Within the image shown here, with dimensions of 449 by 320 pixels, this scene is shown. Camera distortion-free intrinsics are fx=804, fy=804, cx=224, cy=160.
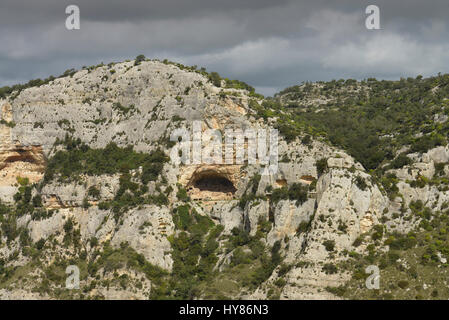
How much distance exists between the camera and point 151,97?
114 metres

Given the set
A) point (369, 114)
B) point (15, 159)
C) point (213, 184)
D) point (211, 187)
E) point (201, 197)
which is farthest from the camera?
point (369, 114)

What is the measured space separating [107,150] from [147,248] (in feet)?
62.9

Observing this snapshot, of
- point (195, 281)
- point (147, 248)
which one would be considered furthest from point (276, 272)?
point (147, 248)

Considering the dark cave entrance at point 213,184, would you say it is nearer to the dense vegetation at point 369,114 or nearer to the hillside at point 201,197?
the hillside at point 201,197

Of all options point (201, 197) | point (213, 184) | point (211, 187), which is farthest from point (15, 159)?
point (213, 184)

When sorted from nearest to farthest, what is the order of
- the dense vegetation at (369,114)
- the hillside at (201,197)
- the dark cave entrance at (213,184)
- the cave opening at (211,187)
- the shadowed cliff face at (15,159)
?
the hillside at (201,197)
the cave opening at (211,187)
the dense vegetation at (369,114)
the dark cave entrance at (213,184)
the shadowed cliff face at (15,159)

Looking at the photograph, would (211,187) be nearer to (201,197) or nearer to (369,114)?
(201,197)

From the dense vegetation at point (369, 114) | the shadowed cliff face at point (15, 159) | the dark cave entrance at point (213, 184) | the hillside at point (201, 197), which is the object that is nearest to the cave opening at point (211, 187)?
the dark cave entrance at point (213, 184)

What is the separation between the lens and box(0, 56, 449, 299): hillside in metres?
89.7

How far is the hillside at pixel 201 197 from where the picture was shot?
89.7 metres

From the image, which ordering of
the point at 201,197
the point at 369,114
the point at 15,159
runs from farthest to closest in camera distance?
1. the point at 369,114
2. the point at 15,159
3. the point at 201,197

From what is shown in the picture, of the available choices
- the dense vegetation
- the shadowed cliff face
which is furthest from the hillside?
the dense vegetation

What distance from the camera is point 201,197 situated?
10812cm
